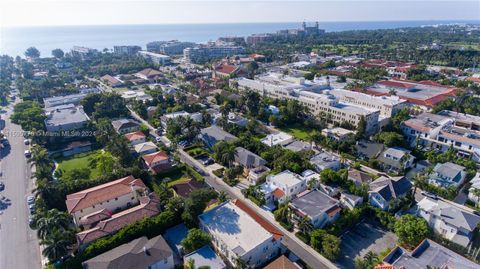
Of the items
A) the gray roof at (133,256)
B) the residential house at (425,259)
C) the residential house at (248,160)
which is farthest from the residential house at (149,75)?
the residential house at (425,259)

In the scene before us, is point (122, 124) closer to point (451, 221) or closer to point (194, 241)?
point (194, 241)

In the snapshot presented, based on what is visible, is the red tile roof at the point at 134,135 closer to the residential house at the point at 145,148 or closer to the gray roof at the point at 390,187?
the residential house at the point at 145,148

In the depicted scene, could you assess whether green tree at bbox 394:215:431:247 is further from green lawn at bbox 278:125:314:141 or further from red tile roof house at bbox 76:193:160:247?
green lawn at bbox 278:125:314:141

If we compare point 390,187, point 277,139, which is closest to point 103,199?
point 277,139

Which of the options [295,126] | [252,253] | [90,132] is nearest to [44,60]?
[90,132]

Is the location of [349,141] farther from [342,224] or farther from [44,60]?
[44,60]

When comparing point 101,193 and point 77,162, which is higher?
point 101,193
